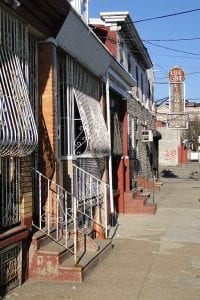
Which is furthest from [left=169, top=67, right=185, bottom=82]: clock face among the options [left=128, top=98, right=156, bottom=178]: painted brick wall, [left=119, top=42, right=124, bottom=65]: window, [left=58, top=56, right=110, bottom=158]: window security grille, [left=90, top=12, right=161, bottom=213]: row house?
[left=58, top=56, right=110, bottom=158]: window security grille

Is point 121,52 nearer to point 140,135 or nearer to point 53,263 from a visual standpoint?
point 140,135

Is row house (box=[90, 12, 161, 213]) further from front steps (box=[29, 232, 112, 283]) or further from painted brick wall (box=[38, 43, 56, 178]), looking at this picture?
front steps (box=[29, 232, 112, 283])

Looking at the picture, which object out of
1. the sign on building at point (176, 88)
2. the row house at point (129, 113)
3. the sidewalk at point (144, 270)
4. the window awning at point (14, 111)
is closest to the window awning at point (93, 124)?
the sidewalk at point (144, 270)

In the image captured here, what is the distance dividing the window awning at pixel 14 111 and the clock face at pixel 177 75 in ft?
94.3

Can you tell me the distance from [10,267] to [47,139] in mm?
2644

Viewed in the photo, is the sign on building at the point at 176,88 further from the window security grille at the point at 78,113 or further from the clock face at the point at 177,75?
the window security grille at the point at 78,113

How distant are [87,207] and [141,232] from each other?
6.42 feet

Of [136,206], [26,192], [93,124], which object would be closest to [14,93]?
[26,192]

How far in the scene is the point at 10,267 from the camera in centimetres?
744

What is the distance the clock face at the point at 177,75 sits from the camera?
3578cm

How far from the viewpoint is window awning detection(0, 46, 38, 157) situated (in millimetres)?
7082

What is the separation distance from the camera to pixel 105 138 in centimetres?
1330

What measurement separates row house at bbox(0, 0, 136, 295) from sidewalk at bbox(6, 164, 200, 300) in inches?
11.3

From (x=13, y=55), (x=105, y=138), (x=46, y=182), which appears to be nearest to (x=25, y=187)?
(x=46, y=182)
